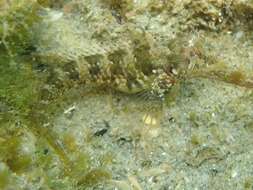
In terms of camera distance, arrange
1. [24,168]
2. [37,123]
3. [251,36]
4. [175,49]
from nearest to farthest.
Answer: [24,168] < [37,123] < [175,49] < [251,36]

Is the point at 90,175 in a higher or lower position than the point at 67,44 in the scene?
lower

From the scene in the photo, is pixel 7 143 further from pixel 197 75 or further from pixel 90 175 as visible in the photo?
pixel 197 75

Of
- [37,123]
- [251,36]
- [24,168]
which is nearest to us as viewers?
[24,168]

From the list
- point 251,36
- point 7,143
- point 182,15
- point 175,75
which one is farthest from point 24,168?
point 251,36

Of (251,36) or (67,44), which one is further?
(251,36)

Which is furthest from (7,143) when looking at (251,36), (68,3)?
(251,36)

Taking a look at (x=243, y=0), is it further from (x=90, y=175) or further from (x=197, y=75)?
(x=90, y=175)

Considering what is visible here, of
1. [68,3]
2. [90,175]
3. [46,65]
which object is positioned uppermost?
[68,3]
